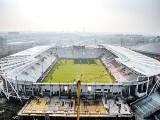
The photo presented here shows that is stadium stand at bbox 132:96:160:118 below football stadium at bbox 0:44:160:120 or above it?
below

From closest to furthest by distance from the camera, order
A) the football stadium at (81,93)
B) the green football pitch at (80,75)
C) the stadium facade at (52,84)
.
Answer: the football stadium at (81,93), the stadium facade at (52,84), the green football pitch at (80,75)

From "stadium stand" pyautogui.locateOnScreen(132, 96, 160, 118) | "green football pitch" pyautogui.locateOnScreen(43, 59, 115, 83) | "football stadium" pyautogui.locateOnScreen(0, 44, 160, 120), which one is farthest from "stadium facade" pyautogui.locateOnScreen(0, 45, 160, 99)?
"green football pitch" pyautogui.locateOnScreen(43, 59, 115, 83)

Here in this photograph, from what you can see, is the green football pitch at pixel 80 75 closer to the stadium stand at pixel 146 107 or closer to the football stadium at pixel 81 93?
the football stadium at pixel 81 93

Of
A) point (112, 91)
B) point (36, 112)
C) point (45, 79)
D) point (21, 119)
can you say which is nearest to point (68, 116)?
point (36, 112)

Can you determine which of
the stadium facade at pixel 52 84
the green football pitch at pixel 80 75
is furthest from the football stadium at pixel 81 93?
the green football pitch at pixel 80 75

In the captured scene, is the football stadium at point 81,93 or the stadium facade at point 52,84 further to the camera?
the stadium facade at point 52,84

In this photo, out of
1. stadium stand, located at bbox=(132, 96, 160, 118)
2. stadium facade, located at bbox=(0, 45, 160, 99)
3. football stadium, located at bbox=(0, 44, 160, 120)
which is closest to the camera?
football stadium, located at bbox=(0, 44, 160, 120)

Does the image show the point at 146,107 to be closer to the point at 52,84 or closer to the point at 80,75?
the point at 52,84

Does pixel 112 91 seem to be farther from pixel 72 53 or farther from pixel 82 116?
pixel 72 53

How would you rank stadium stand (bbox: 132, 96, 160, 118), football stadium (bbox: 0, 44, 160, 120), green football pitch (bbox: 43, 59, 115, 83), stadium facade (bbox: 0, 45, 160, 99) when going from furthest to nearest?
1. green football pitch (bbox: 43, 59, 115, 83)
2. stadium facade (bbox: 0, 45, 160, 99)
3. stadium stand (bbox: 132, 96, 160, 118)
4. football stadium (bbox: 0, 44, 160, 120)

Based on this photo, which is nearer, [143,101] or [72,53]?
[143,101]

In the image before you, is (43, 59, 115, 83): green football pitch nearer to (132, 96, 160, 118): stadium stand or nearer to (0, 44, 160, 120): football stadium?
(0, 44, 160, 120): football stadium
